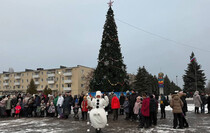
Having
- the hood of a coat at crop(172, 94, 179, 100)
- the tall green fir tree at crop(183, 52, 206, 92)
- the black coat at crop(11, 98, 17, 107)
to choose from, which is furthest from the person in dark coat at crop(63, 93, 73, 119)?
the tall green fir tree at crop(183, 52, 206, 92)

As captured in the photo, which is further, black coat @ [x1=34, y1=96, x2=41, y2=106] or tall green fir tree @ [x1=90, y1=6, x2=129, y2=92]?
tall green fir tree @ [x1=90, y1=6, x2=129, y2=92]

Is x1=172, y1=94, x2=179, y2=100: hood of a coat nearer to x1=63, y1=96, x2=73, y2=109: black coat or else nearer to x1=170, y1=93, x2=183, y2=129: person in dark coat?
x1=170, y1=93, x2=183, y2=129: person in dark coat

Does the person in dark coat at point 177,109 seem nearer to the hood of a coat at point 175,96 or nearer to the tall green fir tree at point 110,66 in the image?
the hood of a coat at point 175,96

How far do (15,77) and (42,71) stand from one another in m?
13.9

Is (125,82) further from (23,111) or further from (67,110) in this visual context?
(23,111)

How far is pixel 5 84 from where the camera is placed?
80.0 meters

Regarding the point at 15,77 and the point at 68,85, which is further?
the point at 15,77

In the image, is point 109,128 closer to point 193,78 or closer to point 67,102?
point 67,102

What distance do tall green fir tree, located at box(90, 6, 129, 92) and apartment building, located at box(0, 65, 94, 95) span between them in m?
36.9

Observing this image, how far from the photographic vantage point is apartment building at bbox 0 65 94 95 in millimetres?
64188

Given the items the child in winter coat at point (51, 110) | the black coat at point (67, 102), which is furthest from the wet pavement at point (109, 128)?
the child in winter coat at point (51, 110)

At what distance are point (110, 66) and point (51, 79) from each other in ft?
171

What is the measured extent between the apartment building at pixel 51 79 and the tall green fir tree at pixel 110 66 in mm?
36891

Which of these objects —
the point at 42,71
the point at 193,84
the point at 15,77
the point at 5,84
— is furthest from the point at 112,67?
the point at 5,84
